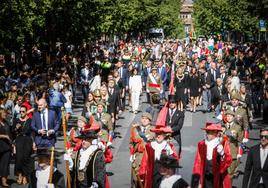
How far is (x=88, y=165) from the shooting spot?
402 inches

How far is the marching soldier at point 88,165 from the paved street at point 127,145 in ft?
13.3

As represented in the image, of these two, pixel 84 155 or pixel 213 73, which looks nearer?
pixel 84 155

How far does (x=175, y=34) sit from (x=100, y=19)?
297 ft

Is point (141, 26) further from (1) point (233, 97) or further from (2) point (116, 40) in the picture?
(1) point (233, 97)

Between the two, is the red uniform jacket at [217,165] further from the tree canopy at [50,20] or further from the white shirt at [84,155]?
the tree canopy at [50,20]

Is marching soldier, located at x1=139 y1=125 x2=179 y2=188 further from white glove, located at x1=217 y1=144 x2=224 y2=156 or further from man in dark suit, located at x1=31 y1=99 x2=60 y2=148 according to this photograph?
man in dark suit, located at x1=31 y1=99 x2=60 y2=148

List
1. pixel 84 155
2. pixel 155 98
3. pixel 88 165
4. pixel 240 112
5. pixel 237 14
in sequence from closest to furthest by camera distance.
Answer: pixel 88 165 < pixel 84 155 < pixel 240 112 < pixel 155 98 < pixel 237 14

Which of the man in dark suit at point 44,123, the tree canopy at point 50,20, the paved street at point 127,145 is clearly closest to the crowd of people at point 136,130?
the man in dark suit at point 44,123

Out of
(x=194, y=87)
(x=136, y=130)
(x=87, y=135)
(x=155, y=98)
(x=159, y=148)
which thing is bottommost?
(x=155, y=98)

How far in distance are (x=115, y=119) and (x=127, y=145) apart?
10.8 ft

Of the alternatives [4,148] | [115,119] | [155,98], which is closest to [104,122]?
[4,148]

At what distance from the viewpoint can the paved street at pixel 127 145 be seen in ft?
50.2

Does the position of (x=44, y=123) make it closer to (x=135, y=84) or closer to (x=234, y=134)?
(x=234, y=134)

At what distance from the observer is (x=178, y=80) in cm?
2552
